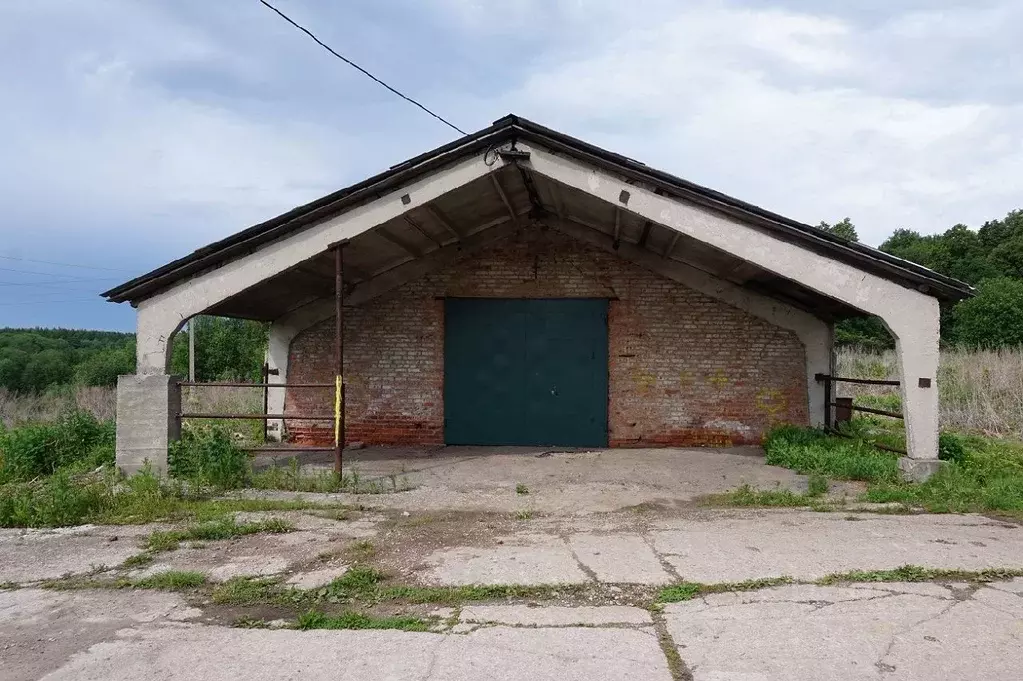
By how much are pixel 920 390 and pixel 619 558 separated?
466 centimetres

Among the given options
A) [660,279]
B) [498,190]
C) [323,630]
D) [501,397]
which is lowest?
[323,630]

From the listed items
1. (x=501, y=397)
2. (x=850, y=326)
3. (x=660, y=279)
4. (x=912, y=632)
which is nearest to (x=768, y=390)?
(x=660, y=279)

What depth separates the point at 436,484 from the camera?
8.33 m

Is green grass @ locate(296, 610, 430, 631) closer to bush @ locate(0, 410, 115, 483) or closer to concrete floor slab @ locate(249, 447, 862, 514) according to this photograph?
concrete floor slab @ locate(249, 447, 862, 514)

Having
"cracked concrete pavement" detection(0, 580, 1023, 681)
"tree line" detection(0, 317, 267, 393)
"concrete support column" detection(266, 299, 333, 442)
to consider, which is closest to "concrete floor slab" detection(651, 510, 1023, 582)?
"cracked concrete pavement" detection(0, 580, 1023, 681)

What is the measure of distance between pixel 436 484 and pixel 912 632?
5466 mm

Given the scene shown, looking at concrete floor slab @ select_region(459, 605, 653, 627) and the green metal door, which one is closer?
concrete floor slab @ select_region(459, 605, 653, 627)

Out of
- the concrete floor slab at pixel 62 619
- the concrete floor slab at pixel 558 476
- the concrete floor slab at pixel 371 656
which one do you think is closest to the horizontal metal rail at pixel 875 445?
the concrete floor slab at pixel 558 476

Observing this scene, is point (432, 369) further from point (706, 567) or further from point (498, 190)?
point (706, 567)

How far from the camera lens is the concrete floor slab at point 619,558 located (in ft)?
15.9

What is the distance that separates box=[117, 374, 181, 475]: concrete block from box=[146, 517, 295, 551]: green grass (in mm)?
2229

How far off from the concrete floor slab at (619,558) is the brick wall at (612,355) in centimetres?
527

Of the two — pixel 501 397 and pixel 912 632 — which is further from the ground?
pixel 501 397

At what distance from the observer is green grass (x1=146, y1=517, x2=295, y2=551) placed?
5934mm
